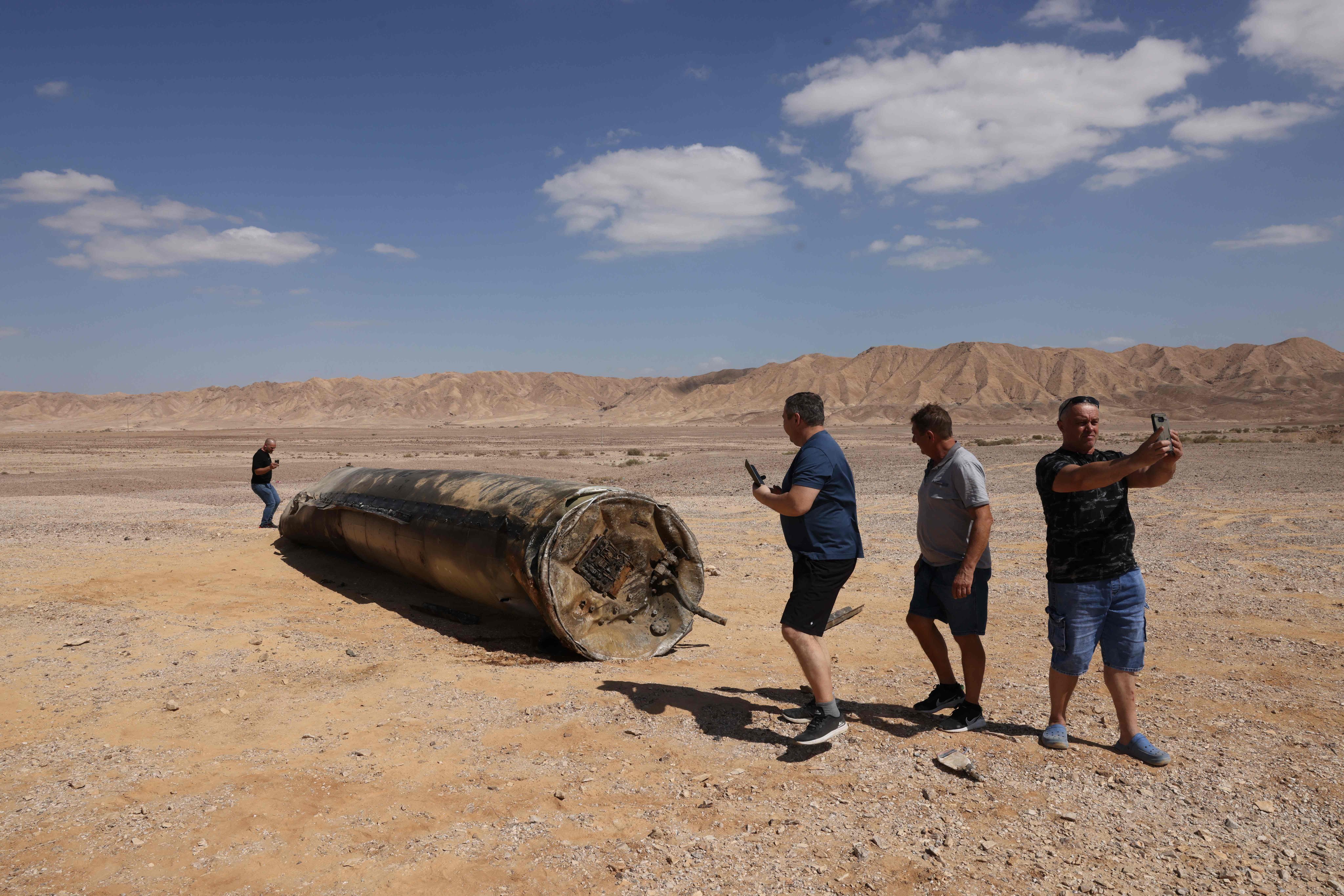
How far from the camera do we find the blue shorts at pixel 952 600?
14.6 ft

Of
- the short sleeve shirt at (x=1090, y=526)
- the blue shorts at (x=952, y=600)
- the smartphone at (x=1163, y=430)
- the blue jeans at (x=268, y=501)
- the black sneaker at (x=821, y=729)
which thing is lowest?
the black sneaker at (x=821, y=729)

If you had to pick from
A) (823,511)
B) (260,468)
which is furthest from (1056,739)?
(260,468)

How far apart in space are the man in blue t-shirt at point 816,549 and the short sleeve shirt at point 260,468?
36.1 ft

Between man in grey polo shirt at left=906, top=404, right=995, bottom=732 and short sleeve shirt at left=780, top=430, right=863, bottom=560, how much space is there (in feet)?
1.43

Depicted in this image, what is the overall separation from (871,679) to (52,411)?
157 meters

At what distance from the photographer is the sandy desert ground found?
10.5 ft

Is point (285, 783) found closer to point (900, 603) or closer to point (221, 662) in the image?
point (221, 662)

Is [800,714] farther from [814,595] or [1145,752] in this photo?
[1145,752]

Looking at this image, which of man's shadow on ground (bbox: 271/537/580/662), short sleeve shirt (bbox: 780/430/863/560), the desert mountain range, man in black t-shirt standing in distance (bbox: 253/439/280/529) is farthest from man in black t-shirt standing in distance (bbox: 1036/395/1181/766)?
the desert mountain range

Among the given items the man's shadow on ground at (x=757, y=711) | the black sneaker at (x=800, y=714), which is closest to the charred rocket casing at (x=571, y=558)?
the man's shadow on ground at (x=757, y=711)

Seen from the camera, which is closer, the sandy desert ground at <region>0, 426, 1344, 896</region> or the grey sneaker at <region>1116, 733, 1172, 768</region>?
the sandy desert ground at <region>0, 426, 1344, 896</region>

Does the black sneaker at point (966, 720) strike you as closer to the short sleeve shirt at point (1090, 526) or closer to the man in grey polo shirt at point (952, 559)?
the man in grey polo shirt at point (952, 559)

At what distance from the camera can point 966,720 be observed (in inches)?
181

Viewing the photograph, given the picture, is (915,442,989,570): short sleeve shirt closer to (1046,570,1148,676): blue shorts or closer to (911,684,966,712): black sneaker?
(1046,570,1148,676): blue shorts
